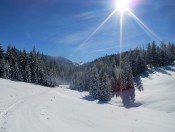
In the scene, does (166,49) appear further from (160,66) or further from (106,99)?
(106,99)

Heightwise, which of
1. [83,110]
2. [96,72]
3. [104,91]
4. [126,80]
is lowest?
[83,110]

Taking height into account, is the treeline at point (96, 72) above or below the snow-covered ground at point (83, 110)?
above

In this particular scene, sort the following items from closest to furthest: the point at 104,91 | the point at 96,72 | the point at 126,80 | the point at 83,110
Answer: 1. the point at 83,110
2. the point at 104,91
3. the point at 96,72
4. the point at 126,80

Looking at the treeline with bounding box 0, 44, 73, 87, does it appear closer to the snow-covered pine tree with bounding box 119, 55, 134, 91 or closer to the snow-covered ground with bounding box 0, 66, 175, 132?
the snow-covered ground with bounding box 0, 66, 175, 132

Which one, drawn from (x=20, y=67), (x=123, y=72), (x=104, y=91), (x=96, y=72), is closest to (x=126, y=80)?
(x=123, y=72)

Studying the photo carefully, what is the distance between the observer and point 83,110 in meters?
35.8

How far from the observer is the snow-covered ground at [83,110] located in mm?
20844

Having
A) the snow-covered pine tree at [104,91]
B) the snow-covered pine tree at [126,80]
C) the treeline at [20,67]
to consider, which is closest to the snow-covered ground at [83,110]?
the snow-covered pine tree at [104,91]

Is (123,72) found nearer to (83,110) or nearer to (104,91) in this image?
(104,91)

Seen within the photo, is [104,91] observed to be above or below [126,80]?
below

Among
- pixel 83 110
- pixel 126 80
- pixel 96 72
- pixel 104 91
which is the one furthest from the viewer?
pixel 126 80

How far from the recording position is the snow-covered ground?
2084 centimetres

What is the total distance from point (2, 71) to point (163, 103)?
5457 cm

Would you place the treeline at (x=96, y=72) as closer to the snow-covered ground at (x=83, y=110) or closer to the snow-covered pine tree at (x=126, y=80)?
the snow-covered pine tree at (x=126, y=80)
